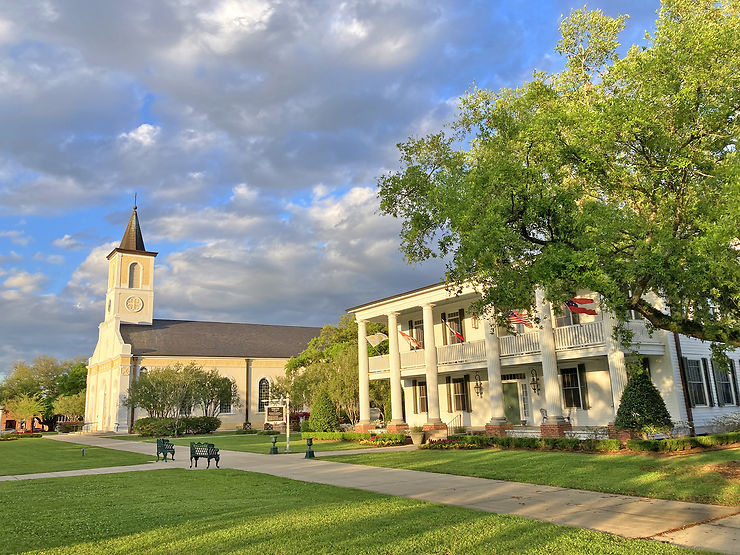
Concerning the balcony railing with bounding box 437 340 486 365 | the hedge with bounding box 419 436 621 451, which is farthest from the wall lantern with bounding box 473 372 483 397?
the hedge with bounding box 419 436 621 451

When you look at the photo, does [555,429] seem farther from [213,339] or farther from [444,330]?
[213,339]

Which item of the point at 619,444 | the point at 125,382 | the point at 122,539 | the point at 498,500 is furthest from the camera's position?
the point at 125,382

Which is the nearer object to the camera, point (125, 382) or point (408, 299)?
point (408, 299)

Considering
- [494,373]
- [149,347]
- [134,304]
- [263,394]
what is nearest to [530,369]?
[494,373]

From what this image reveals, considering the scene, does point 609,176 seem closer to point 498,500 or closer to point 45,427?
point 498,500

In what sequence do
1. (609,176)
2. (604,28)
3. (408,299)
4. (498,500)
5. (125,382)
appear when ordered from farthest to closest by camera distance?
(125,382) → (408,299) → (604,28) → (609,176) → (498,500)

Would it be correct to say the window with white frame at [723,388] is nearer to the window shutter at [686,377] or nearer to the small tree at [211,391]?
the window shutter at [686,377]

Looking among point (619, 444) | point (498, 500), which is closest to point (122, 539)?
point (498, 500)

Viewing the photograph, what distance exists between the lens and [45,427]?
242 ft

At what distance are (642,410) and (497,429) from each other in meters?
6.16

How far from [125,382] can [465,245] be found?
46600 mm

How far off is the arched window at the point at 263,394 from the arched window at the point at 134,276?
16.6 meters

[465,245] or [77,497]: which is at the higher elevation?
[465,245]

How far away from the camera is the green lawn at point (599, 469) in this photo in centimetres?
1079
